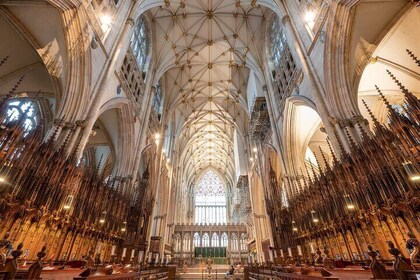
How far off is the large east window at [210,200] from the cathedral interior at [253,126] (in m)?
18.5

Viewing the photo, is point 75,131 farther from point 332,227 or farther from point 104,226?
point 332,227

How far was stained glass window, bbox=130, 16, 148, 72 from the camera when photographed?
1509cm

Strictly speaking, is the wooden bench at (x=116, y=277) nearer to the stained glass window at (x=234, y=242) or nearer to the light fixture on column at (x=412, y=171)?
the light fixture on column at (x=412, y=171)

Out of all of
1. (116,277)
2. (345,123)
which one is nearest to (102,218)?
(116,277)

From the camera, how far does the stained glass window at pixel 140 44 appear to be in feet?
49.5

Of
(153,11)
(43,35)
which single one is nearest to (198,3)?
(153,11)

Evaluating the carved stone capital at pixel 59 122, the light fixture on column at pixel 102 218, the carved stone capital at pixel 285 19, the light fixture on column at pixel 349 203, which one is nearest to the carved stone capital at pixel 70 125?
the carved stone capital at pixel 59 122

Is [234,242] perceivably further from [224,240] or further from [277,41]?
[277,41]

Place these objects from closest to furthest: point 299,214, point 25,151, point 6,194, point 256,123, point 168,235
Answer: point 6,194 < point 25,151 < point 299,214 < point 256,123 < point 168,235

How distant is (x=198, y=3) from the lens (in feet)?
55.3

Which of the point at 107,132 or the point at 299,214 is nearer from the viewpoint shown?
the point at 299,214

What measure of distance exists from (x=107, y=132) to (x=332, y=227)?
13.4 meters

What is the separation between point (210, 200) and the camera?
131 feet

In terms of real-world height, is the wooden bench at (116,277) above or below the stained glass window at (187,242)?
below
